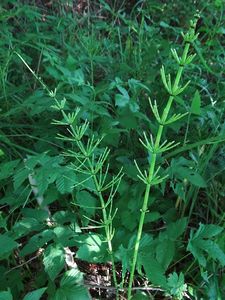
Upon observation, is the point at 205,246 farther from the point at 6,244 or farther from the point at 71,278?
the point at 6,244

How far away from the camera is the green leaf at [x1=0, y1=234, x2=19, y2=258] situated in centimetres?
104

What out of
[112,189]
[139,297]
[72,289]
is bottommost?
[139,297]

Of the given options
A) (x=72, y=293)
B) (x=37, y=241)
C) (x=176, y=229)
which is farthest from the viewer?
(x=176, y=229)

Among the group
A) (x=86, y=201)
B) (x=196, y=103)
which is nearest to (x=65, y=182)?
(x=86, y=201)

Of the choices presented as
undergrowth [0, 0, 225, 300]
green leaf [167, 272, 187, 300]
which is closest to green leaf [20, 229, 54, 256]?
undergrowth [0, 0, 225, 300]

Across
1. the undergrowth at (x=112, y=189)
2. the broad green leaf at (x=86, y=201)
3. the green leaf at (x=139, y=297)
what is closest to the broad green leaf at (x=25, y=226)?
the undergrowth at (x=112, y=189)

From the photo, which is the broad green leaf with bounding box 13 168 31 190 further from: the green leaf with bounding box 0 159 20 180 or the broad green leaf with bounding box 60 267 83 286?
the broad green leaf with bounding box 60 267 83 286

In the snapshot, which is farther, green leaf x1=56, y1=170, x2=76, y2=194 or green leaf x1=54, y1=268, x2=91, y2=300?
green leaf x1=56, y1=170, x2=76, y2=194

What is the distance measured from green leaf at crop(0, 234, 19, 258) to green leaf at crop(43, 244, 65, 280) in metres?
0.08

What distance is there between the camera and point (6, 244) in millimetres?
1050

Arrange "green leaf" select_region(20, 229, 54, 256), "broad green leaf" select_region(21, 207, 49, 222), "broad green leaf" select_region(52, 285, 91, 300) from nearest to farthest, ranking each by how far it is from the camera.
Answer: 1. "broad green leaf" select_region(52, 285, 91, 300)
2. "green leaf" select_region(20, 229, 54, 256)
3. "broad green leaf" select_region(21, 207, 49, 222)

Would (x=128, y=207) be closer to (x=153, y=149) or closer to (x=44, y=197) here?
(x=44, y=197)

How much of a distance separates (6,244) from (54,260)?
0.42 feet

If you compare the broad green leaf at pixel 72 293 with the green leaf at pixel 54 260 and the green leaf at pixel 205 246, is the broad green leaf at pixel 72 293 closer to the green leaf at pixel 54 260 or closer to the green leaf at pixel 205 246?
the green leaf at pixel 54 260
